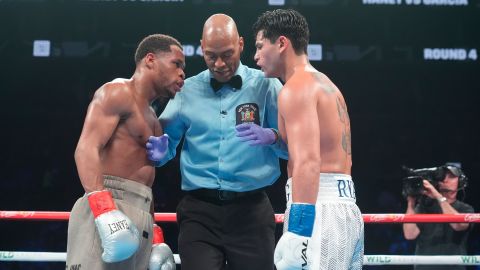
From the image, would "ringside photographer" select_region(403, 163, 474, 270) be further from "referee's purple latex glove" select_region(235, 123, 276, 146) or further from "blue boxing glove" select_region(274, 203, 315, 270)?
"blue boxing glove" select_region(274, 203, 315, 270)

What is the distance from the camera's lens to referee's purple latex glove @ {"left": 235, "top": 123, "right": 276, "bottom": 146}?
8.23ft

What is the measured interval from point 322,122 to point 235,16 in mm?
4801

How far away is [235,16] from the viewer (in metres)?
6.78

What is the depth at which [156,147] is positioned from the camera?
2.49 metres

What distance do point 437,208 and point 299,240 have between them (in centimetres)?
277

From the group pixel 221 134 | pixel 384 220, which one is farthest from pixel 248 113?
pixel 384 220

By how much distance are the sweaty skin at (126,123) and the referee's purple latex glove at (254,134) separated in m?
0.37

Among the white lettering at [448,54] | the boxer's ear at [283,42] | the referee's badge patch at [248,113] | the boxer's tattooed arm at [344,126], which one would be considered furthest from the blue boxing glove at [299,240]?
the white lettering at [448,54]

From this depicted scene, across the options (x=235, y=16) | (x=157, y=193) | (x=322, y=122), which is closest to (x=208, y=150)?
(x=322, y=122)

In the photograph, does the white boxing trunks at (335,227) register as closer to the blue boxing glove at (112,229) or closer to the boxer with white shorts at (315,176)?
the boxer with white shorts at (315,176)

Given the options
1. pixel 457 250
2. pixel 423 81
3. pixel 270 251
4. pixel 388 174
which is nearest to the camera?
pixel 270 251

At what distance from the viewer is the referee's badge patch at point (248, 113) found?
2.71 m

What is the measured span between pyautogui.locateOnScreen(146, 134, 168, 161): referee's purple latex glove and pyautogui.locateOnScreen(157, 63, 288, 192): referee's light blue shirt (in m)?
0.24

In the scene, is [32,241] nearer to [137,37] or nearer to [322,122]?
[137,37]
